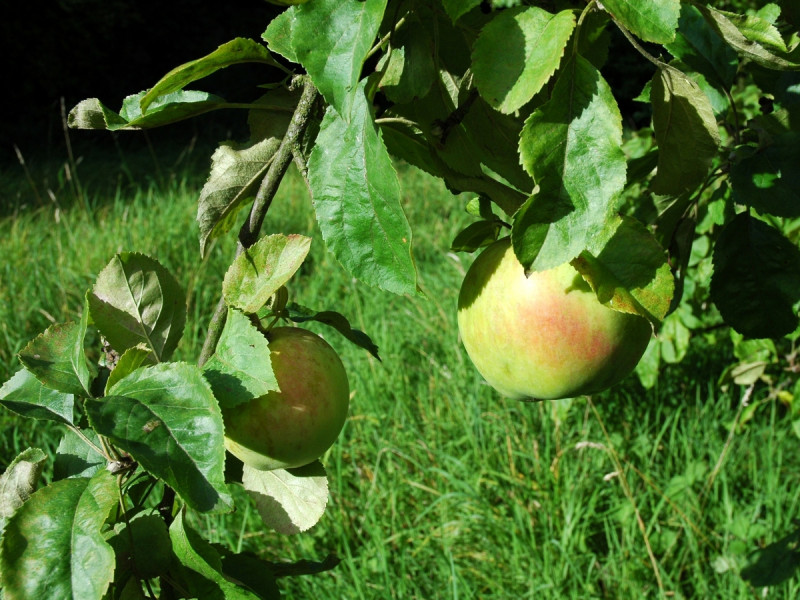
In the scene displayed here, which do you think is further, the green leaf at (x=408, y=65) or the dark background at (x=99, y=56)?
the dark background at (x=99, y=56)

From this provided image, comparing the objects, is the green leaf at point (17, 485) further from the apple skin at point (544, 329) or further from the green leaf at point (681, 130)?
the green leaf at point (681, 130)

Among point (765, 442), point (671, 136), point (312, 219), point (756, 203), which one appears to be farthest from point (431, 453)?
point (312, 219)

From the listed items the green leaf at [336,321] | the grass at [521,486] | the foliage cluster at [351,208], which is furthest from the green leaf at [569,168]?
the grass at [521,486]

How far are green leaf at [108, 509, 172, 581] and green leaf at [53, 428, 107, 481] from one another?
53mm

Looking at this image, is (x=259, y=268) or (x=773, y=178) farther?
(x=773, y=178)

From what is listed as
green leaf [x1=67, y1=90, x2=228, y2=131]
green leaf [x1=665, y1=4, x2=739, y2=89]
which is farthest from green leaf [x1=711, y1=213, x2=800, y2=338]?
green leaf [x1=67, y1=90, x2=228, y2=131]

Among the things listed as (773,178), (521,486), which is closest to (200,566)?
(773,178)

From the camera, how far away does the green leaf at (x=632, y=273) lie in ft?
1.59

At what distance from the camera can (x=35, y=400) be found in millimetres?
555

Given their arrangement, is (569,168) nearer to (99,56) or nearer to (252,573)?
(252,573)

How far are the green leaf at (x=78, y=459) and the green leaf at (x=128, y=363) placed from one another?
84 millimetres

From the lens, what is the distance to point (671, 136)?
511 mm

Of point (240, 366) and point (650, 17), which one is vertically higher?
point (650, 17)

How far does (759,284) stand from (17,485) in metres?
0.61
